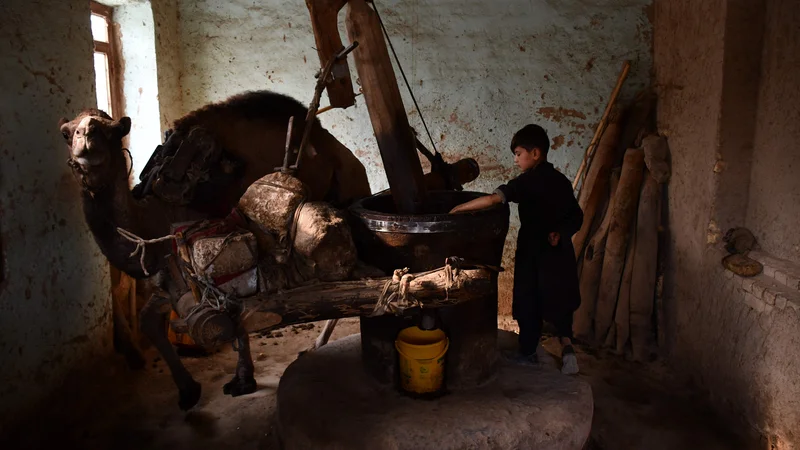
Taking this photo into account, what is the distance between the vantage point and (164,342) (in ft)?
12.3

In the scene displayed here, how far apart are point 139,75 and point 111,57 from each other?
9.8 inches

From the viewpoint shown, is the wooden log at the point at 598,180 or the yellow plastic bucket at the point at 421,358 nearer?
the yellow plastic bucket at the point at 421,358

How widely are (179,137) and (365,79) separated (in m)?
1.11

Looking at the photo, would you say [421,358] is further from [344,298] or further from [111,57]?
[111,57]

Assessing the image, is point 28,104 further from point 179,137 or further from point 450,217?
point 450,217

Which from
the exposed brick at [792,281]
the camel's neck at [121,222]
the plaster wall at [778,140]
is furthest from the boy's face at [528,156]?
the camel's neck at [121,222]

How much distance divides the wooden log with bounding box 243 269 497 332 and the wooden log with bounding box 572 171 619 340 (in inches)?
90.2

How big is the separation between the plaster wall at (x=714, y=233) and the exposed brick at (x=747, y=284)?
2 cm

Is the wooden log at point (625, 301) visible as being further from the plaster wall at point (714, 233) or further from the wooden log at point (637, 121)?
the wooden log at point (637, 121)

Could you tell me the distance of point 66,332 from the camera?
3.62 m

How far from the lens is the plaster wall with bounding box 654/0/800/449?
10.3 ft

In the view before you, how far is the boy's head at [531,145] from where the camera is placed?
10.6 feet

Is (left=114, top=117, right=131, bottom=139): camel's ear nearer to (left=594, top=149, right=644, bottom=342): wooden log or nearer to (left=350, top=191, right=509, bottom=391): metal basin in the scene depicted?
(left=350, top=191, right=509, bottom=391): metal basin

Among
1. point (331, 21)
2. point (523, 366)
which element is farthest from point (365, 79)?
point (523, 366)
